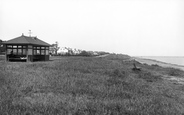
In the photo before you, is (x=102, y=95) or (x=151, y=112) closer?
(x=151, y=112)

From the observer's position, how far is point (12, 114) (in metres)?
3.36

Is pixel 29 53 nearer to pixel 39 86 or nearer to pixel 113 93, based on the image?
pixel 39 86

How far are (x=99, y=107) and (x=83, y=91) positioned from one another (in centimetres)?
185

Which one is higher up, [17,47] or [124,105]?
[17,47]

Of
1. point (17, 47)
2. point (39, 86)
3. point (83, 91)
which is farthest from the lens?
point (17, 47)

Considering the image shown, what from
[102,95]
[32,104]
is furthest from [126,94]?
[32,104]

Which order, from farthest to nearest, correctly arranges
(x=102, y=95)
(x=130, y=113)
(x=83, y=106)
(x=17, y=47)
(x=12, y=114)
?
(x=17, y=47)
(x=102, y=95)
(x=83, y=106)
(x=130, y=113)
(x=12, y=114)

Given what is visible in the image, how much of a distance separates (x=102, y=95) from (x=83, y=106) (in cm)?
139

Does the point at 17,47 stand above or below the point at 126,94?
above

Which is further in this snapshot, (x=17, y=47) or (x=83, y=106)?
(x=17, y=47)

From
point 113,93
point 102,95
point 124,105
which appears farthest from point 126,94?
point 124,105

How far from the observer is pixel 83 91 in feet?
19.0

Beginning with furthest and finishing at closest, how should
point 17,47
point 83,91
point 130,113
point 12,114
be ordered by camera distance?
point 17,47 → point 83,91 → point 130,113 → point 12,114

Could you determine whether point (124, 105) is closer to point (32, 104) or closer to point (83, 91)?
point (83, 91)
